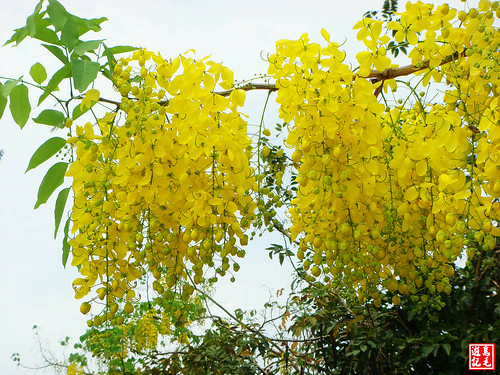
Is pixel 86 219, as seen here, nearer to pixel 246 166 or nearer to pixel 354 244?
pixel 246 166

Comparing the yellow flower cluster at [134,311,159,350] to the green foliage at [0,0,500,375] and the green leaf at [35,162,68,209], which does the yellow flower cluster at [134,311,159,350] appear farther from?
the green leaf at [35,162,68,209]

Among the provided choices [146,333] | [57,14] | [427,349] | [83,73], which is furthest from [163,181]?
[146,333]

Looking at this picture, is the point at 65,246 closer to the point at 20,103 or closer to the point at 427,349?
the point at 20,103

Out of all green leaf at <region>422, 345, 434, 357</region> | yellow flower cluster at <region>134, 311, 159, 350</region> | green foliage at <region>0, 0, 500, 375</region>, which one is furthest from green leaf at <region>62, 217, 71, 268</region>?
yellow flower cluster at <region>134, 311, 159, 350</region>

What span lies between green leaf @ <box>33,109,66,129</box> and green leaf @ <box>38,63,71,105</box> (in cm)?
5

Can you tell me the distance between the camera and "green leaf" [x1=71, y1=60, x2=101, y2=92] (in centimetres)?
94

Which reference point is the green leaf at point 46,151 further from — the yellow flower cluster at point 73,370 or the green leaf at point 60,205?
the yellow flower cluster at point 73,370

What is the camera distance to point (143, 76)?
104 centimetres

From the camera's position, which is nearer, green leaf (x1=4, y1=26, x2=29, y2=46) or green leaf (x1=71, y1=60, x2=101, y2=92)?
green leaf (x1=71, y1=60, x2=101, y2=92)

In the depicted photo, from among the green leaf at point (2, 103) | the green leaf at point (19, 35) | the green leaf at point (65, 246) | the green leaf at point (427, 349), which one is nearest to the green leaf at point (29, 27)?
the green leaf at point (19, 35)

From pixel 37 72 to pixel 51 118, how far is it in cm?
12

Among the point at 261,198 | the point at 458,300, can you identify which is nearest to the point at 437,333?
the point at 458,300

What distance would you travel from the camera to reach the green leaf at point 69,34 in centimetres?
105

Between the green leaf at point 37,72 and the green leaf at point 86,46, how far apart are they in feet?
0.45
